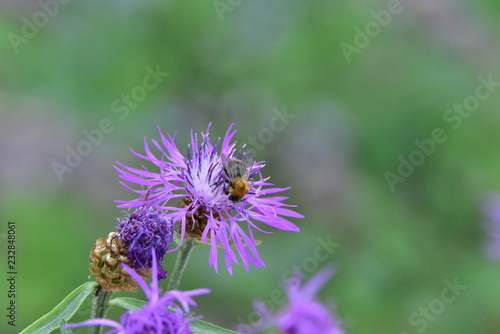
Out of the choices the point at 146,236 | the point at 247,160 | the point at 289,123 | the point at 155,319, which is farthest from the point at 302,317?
the point at 289,123

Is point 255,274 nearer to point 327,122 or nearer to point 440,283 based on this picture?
point 440,283

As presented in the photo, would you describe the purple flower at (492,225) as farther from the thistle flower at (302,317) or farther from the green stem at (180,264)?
the thistle flower at (302,317)

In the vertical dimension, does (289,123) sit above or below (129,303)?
above

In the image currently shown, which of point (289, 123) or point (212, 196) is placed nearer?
point (212, 196)

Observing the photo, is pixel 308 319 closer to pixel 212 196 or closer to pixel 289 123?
pixel 212 196

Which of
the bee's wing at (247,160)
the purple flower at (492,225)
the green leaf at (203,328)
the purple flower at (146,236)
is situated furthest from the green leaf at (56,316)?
the purple flower at (492,225)

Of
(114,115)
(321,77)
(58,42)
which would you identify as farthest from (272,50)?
(58,42)

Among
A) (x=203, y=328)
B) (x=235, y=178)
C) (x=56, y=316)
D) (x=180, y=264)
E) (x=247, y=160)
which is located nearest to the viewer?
(x=203, y=328)

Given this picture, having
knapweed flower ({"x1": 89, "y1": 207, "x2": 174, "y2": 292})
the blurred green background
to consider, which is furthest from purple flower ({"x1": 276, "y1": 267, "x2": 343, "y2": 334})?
the blurred green background
